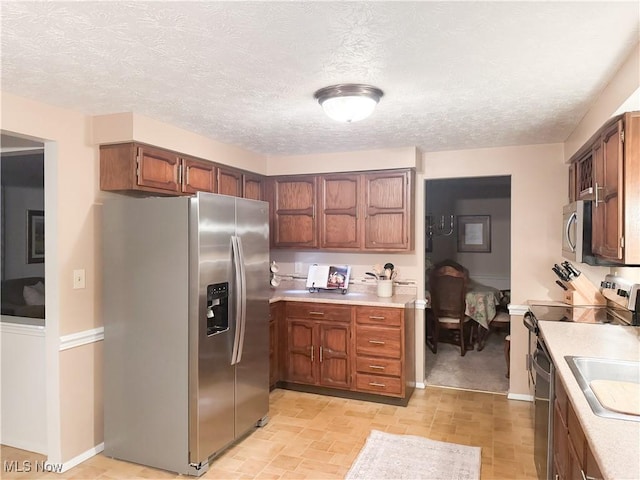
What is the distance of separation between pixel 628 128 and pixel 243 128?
2.40 m

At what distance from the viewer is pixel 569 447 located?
179cm

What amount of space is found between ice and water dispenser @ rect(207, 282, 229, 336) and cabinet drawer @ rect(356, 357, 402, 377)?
4.95 feet

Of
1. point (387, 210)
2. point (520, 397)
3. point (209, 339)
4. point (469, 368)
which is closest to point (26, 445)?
point (209, 339)

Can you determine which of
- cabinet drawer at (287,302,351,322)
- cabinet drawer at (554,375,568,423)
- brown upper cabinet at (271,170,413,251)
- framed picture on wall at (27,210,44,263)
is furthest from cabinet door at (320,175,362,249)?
framed picture on wall at (27,210,44,263)

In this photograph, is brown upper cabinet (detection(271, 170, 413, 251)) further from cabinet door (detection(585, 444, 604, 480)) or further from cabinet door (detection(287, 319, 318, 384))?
cabinet door (detection(585, 444, 604, 480))

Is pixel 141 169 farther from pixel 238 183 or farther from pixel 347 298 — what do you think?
pixel 347 298

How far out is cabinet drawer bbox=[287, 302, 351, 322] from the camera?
402cm

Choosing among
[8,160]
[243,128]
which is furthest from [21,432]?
[243,128]

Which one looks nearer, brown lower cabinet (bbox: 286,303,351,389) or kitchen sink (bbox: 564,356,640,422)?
kitchen sink (bbox: 564,356,640,422)

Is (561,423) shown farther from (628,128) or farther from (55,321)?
(55,321)

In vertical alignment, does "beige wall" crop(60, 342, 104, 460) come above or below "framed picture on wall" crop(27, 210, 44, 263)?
below

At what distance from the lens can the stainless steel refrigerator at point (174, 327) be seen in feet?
8.90

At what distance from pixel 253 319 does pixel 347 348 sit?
3.71 feet

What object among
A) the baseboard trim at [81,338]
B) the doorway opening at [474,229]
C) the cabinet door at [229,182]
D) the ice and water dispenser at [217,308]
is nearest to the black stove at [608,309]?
the ice and water dispenser at [217,308]
